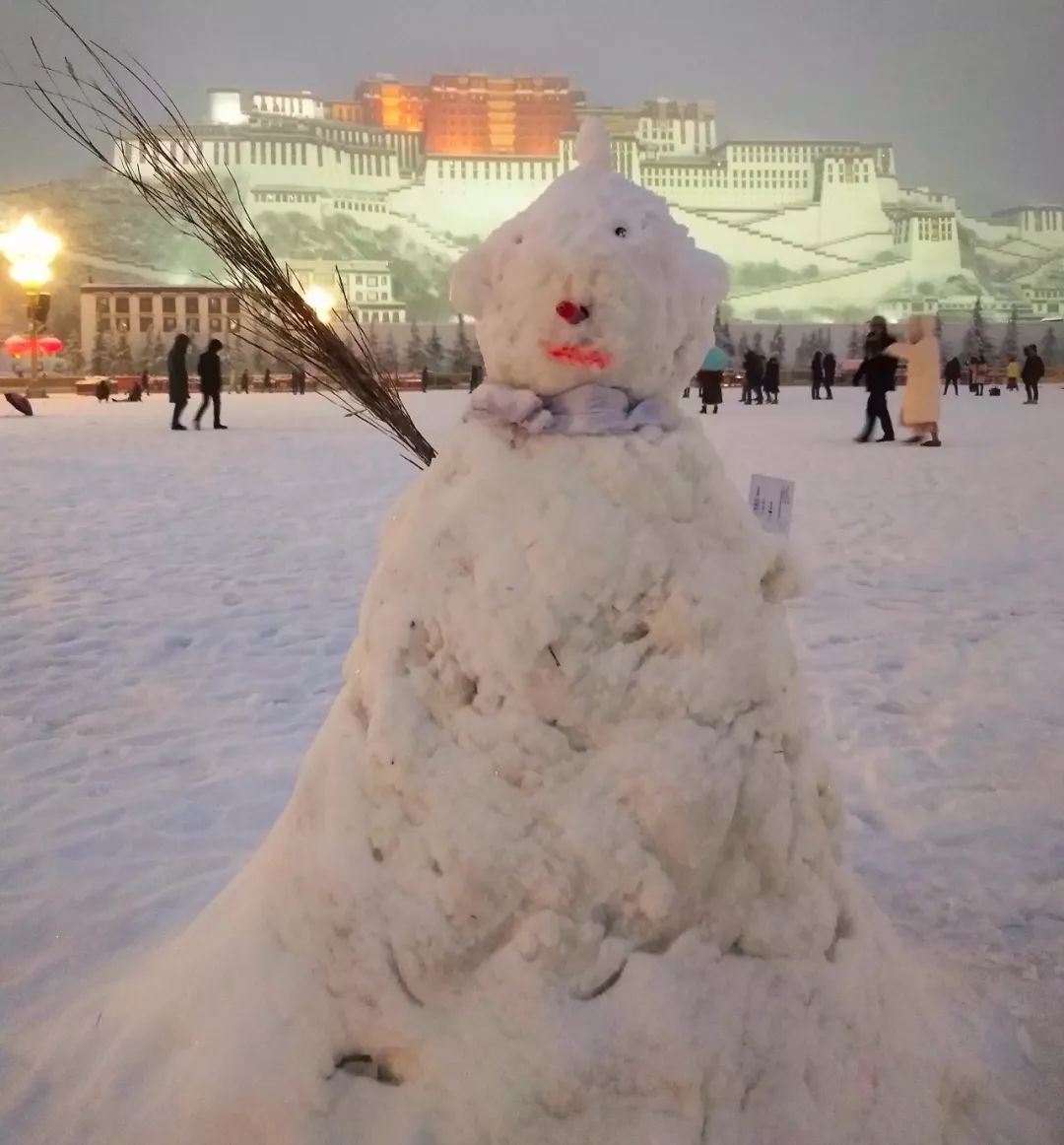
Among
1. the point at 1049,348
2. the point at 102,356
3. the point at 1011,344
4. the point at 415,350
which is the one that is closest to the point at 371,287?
the point at 415,350

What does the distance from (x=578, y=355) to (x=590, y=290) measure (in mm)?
93

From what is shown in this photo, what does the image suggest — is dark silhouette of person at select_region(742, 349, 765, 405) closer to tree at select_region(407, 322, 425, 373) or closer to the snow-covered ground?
the snow-covered ground

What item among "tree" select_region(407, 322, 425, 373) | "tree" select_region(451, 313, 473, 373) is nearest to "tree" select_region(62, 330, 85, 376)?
"tree" select_region(407, 322, 425, 373)

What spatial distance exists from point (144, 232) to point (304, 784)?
78.4 m

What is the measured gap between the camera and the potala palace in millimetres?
65750

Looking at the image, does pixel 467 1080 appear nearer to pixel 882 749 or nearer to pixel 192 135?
pixel 192 135

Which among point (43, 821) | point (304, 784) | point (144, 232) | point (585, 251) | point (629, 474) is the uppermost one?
point (144, 232)

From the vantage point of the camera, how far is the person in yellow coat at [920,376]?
10.5 m

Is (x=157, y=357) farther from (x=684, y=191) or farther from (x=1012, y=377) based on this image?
(x=1012, y=377)

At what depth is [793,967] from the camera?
1.44m

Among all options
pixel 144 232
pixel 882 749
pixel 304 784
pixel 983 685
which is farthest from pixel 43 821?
pixel 144 232

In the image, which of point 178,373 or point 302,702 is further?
point 178,373

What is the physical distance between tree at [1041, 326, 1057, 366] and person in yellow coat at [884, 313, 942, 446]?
46.0 m

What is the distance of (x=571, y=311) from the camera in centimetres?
150
